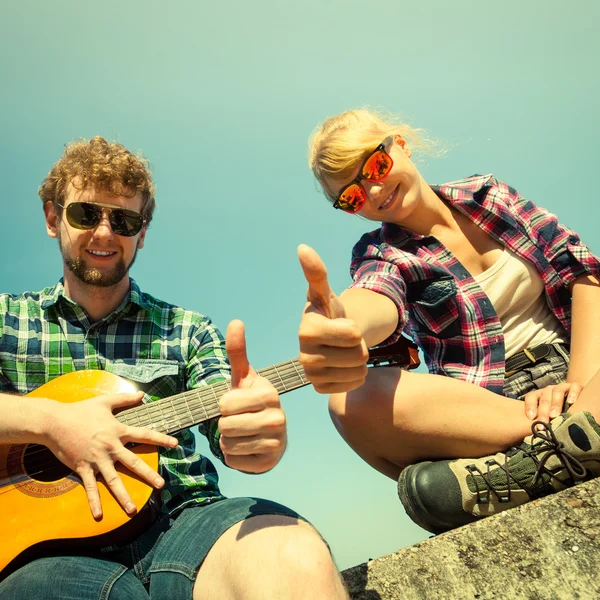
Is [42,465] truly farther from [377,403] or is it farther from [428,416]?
[428,416]

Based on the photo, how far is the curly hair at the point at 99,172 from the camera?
3.40 meters

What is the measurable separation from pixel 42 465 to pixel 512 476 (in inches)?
78.7

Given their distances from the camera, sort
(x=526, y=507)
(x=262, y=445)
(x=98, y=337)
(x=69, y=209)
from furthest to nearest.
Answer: (x=69, y=209), (x=98, y=337), (x=526, y=507), (x=262, y=445)

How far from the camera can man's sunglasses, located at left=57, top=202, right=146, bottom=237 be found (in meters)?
3.28

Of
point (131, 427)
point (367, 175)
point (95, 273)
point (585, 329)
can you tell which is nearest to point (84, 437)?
point (131, 427)

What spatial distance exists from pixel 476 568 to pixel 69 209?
8.99ft

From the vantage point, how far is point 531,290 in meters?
3.16

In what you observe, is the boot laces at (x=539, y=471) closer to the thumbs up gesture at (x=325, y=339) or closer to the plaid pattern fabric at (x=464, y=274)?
the plaid pattern fabric at (x=464, y=274)

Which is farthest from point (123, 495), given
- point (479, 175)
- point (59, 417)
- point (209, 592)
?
point (479, 175)

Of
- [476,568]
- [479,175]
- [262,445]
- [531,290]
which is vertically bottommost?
[476,568]

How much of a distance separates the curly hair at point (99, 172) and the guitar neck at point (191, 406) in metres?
1.33

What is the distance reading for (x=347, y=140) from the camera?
321 centimetres

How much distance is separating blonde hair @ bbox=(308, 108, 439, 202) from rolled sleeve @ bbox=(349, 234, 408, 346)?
45 centimetres

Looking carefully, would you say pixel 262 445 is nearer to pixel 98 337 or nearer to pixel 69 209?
pixel 98 337
